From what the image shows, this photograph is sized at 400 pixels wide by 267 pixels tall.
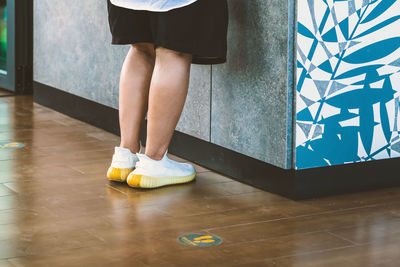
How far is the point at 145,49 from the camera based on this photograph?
10.1ft

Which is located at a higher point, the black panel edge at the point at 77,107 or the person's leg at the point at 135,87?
the person's leg at the point at 135,87

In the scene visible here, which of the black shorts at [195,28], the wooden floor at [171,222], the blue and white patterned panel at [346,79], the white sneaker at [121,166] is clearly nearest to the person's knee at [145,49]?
the black shorts at [195,28]

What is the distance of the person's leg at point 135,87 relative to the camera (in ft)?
10.1

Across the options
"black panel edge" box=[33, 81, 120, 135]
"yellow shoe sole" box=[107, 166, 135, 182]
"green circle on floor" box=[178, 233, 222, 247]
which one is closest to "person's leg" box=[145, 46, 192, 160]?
"yellow shoe sole" box=[107, 166, 135, 182]

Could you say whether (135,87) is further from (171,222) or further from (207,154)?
(171,222)

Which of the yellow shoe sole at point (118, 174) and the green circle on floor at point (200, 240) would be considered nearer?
the green circle on floor at point (200, 240)

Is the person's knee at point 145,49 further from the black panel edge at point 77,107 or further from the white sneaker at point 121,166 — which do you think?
the black panel edge at point 77,107

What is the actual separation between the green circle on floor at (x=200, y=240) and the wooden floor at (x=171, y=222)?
21 millimetres

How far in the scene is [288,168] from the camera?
2.87m

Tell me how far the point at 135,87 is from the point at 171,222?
69 cm

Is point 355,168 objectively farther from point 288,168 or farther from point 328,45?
point 328,45

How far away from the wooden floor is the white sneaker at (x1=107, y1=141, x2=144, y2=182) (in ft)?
0.14

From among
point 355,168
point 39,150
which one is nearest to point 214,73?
point 355,168

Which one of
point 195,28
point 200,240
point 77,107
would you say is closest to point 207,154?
point 195,28
